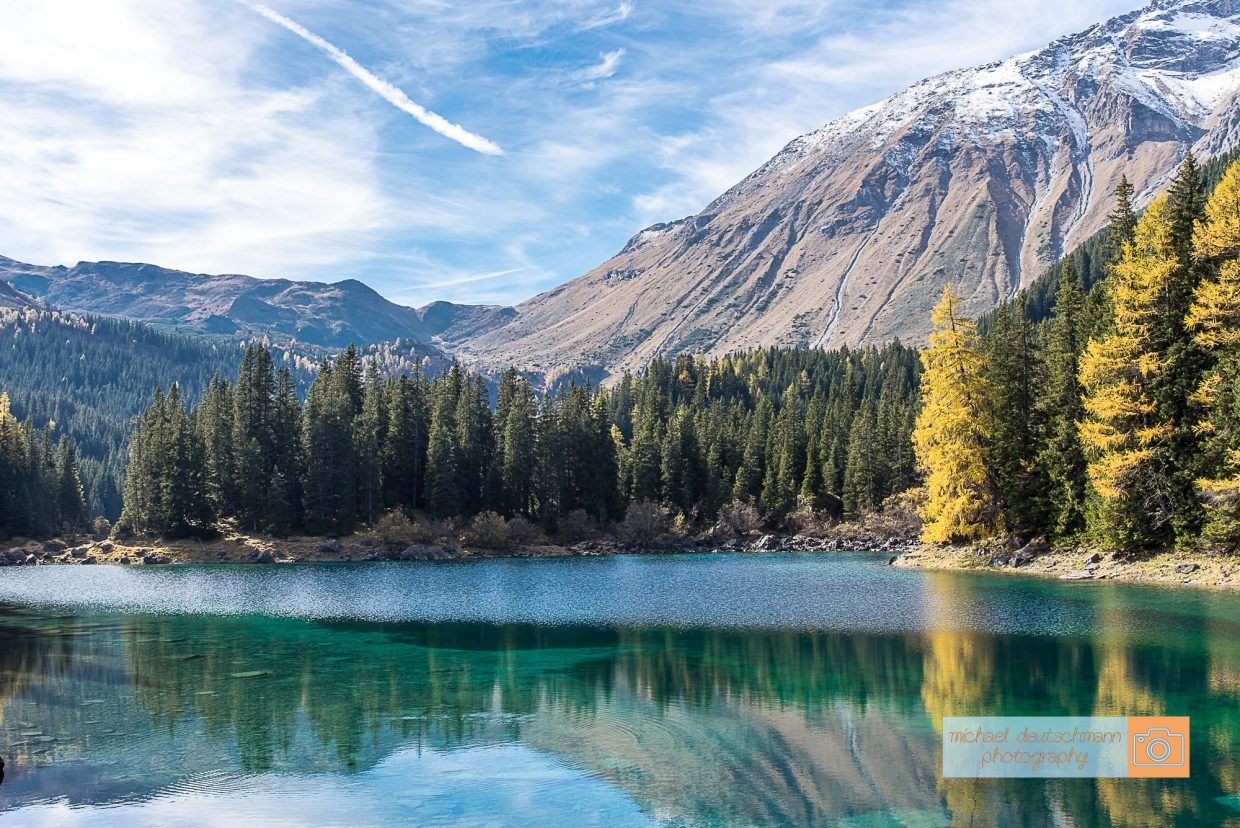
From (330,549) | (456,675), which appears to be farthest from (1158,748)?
(330,549)

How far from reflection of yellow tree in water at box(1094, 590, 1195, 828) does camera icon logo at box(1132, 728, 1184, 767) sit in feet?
4.84

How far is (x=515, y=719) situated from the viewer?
86.3 ft

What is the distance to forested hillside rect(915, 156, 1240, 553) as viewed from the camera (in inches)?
1962

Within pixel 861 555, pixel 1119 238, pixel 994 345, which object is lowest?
pixel 861 555

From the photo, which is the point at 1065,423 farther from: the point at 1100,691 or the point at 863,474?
the point at 863,474

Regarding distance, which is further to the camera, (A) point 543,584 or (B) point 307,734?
(A) point 543,584

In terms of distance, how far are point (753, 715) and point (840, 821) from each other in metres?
8.18

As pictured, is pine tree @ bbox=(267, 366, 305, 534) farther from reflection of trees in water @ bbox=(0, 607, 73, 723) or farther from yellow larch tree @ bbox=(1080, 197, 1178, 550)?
yellow larch tree @ bbox=(1080, 197, 1178, 550)

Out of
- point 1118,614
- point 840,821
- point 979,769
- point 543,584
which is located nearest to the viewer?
point 840,821

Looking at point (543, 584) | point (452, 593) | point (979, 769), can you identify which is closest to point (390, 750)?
point (979, 769)

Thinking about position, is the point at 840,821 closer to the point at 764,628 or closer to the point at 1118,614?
the point at 764,628

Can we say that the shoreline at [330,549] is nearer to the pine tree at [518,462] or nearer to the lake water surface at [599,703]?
the pine tree at [518,462]

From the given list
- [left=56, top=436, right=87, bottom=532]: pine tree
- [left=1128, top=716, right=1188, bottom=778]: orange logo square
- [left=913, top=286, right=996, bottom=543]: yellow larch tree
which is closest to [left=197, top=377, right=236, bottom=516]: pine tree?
[left=56, top=436, right=87, bottom=532]: pine tree

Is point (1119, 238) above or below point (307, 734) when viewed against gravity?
above
